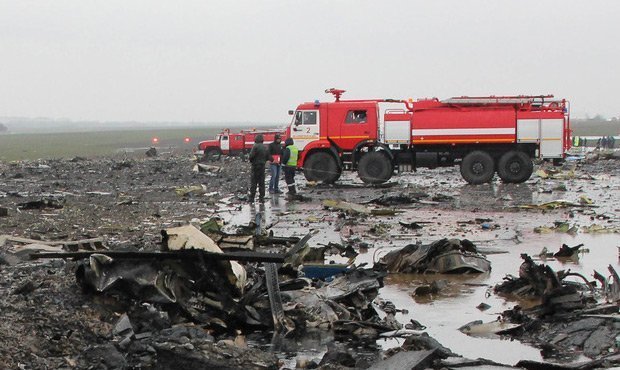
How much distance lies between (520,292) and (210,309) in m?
3.89

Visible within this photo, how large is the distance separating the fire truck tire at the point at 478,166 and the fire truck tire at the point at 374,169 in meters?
2.51

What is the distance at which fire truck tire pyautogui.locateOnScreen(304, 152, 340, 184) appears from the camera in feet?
92.7

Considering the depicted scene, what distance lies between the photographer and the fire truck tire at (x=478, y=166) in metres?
27.9

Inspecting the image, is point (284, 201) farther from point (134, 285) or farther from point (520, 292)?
point (134, 285)

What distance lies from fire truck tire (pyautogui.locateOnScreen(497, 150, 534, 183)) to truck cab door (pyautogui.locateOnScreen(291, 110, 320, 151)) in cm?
623

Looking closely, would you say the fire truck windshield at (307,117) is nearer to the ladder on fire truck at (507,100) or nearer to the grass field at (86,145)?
the ladder on fire truck at (507,100)

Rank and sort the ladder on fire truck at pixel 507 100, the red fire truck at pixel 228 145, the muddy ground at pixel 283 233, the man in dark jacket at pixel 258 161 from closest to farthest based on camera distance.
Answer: the muddy ground at pixel 283 233, the man in dark jacket at pixel 258 161, the ladder on fire truck at pixel 507 100, the red fire truck at pixel 228 145

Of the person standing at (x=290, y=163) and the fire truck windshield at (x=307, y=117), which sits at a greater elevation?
the fire truck windshield at (x=307, y=117)

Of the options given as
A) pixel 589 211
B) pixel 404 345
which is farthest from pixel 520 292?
pixel 589 211

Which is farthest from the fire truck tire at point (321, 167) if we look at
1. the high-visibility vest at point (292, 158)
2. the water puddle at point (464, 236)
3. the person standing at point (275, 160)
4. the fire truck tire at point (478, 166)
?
the fire truck tire at point (478, 166)

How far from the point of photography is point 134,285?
326 inches

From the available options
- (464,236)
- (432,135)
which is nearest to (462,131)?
(432,135)

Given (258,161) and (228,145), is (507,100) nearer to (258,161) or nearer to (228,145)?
(258,161)

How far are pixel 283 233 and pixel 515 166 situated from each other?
46.2ft
